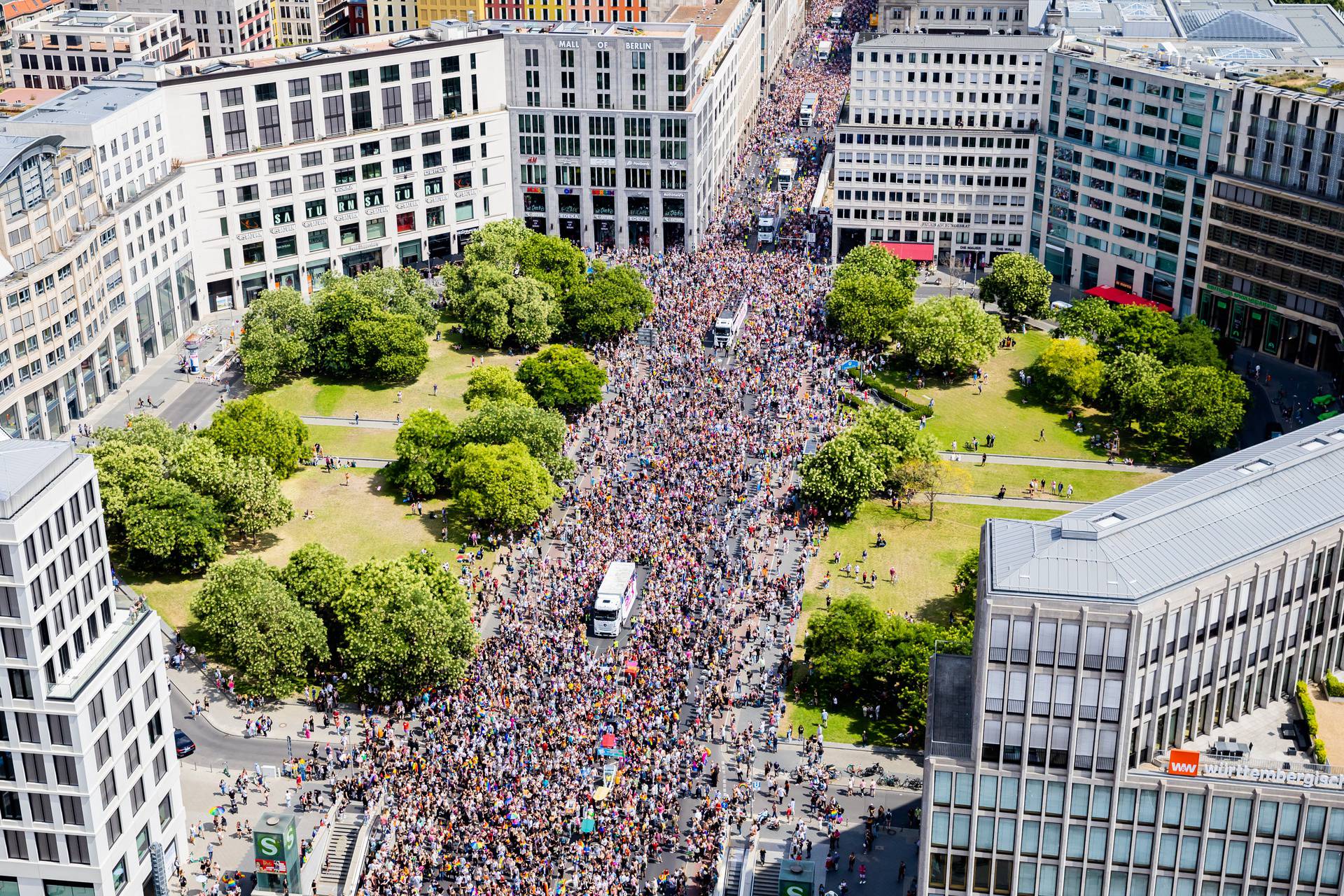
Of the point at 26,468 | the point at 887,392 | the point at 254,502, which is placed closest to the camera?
the point at 26,468

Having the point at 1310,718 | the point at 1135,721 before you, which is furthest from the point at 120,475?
the point at 1310,718

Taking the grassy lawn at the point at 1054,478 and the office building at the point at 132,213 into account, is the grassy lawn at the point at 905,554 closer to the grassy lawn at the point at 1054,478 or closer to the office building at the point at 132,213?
the grassy lawn at the point at 1054,478

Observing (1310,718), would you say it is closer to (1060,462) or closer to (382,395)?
(1060,462)

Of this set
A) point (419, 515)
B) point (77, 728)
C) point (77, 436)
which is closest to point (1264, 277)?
point (419, 515)

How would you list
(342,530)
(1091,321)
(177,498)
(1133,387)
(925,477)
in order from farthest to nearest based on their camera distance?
(1091,321) → (1133,387) → (925,477) → (342,530) → (177,498)

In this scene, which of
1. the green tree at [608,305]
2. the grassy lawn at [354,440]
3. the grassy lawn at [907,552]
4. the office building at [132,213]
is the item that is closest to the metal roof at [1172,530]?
the grassy lawn at [907,552]

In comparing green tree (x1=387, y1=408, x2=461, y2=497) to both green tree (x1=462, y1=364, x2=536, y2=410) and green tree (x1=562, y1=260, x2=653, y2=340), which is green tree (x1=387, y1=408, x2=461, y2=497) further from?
green tree (x1=562, y1=260, x2=653, y2=340)

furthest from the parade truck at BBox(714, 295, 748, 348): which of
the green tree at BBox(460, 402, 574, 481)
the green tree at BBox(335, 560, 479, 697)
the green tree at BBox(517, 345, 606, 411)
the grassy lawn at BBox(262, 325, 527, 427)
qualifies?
the green tree at BBox(335, 560, 479, 697)
